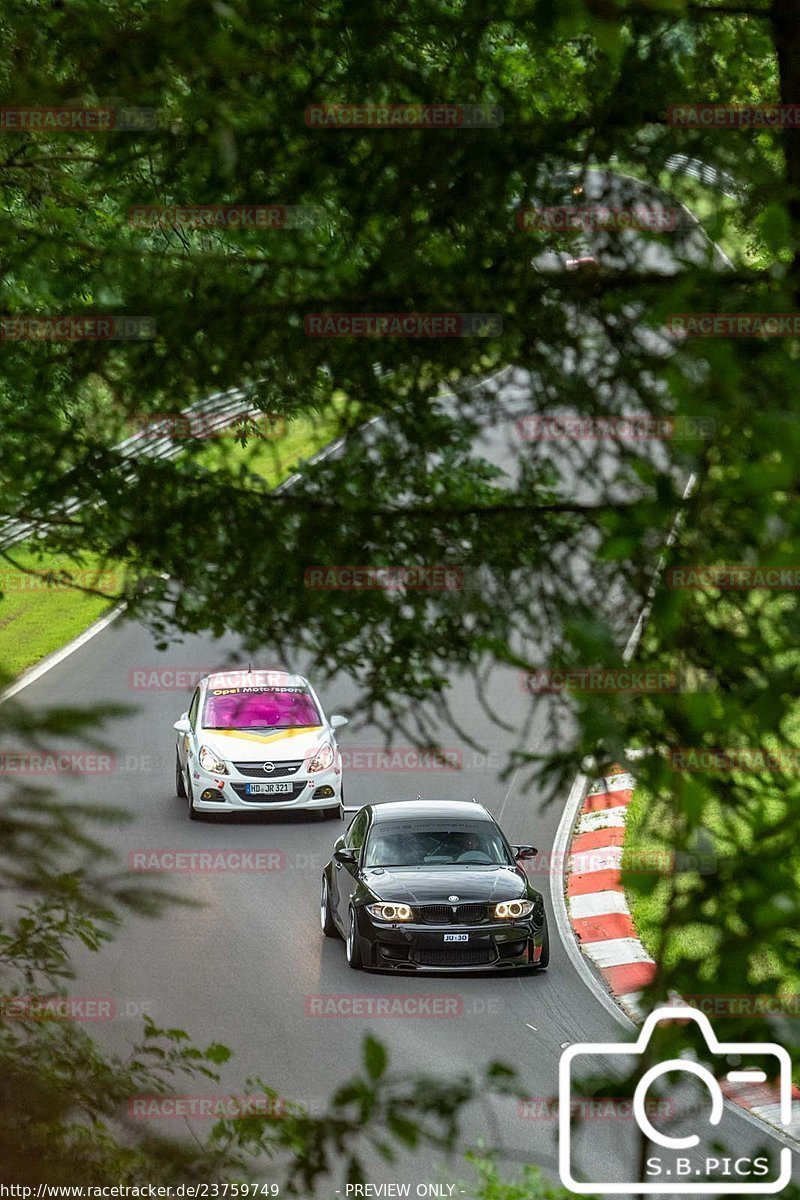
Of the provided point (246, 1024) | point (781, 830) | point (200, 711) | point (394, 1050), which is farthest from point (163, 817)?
point (781, 830)

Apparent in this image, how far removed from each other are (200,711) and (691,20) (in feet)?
32.3

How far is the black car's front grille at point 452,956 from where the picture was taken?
9.76 meters

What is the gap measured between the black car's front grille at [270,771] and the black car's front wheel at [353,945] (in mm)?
2633

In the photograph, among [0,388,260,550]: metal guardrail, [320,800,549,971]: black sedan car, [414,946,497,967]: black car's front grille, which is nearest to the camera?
[0,388,260,550]: metal guardrail

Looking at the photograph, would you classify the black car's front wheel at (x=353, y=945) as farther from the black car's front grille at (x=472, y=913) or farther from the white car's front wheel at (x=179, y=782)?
the white car's front wheel at (x=179, y=782)

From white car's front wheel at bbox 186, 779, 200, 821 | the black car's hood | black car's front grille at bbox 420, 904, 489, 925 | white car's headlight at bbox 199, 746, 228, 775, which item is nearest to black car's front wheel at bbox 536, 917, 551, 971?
the black car's hood

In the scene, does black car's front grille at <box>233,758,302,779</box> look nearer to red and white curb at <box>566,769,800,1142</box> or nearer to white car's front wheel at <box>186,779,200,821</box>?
white car's front wheel at <box>186,779,200,821</box>

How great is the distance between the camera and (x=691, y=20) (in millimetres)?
3684

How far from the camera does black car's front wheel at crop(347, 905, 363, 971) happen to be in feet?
32.3

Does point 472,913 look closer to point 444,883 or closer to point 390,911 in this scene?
point 444,883

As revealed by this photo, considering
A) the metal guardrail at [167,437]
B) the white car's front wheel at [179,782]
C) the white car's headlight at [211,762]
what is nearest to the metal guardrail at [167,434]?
the metal guardrail at [167,437]

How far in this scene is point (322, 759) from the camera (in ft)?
41.4

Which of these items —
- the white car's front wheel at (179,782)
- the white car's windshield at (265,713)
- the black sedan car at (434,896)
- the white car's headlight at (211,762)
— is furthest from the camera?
the white car's front wheel at (179,782)

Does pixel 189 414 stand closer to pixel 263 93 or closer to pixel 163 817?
pixel 263 93
